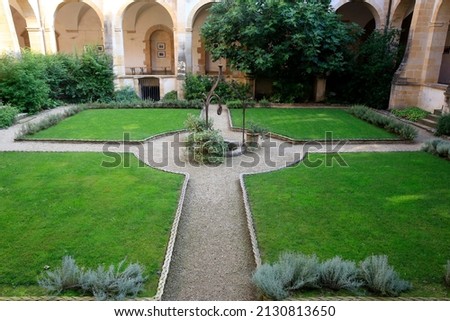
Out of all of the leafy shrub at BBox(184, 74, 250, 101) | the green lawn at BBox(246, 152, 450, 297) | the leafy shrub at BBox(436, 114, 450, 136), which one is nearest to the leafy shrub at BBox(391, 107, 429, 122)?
the leafy shrub at BBox(436, 114, 450, 136)

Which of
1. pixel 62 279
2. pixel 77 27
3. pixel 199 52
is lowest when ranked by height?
pixel 62 279

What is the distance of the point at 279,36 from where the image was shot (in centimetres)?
1483

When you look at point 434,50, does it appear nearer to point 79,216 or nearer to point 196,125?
point 196,125

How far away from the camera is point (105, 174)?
23.1 feet

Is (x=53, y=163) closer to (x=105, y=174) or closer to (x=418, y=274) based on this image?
(x=105, y=174)

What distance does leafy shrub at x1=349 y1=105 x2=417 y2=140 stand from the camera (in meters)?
9.77

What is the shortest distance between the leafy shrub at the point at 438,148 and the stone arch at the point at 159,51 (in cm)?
1574

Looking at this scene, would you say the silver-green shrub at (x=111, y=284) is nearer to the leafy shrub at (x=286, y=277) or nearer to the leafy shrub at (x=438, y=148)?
the leafy shrub at (x=286, y=277)

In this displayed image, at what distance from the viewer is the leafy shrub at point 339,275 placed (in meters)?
→ 3.63

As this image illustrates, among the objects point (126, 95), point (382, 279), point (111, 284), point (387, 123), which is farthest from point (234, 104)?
point (111, 284)

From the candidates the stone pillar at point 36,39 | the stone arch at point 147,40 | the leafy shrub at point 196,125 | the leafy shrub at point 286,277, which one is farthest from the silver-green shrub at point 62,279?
the stone arch at point 147,40

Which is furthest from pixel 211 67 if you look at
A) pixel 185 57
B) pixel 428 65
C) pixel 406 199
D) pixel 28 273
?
pixel 28 273

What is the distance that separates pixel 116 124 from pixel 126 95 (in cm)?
592

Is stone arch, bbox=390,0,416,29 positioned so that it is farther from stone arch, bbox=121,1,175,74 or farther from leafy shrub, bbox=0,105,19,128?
leafy shrub, bbox=0,105,19,128
